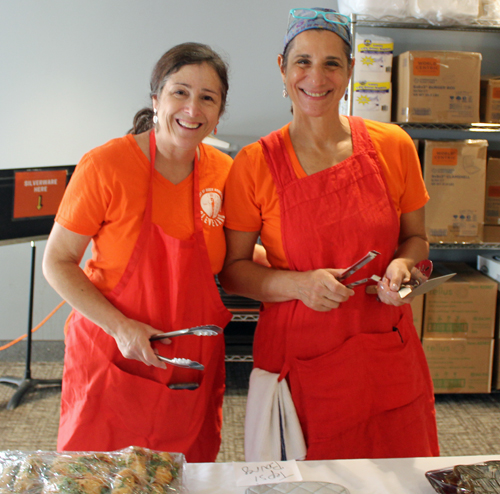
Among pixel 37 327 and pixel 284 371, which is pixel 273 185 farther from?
pixel 37 327

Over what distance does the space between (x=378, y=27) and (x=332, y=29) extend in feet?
6.17

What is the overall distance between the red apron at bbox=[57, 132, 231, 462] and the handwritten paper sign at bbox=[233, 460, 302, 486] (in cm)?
30

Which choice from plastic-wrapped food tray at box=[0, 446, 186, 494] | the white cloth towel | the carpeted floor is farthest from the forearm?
the carpeted floor

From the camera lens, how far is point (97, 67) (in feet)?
11.3

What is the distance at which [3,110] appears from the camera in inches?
136

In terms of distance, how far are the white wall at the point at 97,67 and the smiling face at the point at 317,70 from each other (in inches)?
80.7

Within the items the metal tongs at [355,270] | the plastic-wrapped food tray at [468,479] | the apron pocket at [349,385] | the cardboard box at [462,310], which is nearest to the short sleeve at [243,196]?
the metal tongs at [355,270]

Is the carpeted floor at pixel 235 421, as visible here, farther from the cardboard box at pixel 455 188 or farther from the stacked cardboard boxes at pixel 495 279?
the cardboard box at pixel 455 188

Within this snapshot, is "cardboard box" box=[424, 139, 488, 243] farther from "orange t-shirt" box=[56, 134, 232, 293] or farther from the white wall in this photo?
"orange t-shirt" box=[56, 134, 232, 293]

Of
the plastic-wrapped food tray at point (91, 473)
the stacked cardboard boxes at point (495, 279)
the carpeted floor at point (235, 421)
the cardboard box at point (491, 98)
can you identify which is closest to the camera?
the plastic-wrapped food tray at point (91, 473)

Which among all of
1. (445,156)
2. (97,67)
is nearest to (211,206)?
(445,156)

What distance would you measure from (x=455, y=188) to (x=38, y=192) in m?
2.34

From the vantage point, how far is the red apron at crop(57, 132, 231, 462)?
1.25 meters

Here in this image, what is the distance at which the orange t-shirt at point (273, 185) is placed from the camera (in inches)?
52.9
